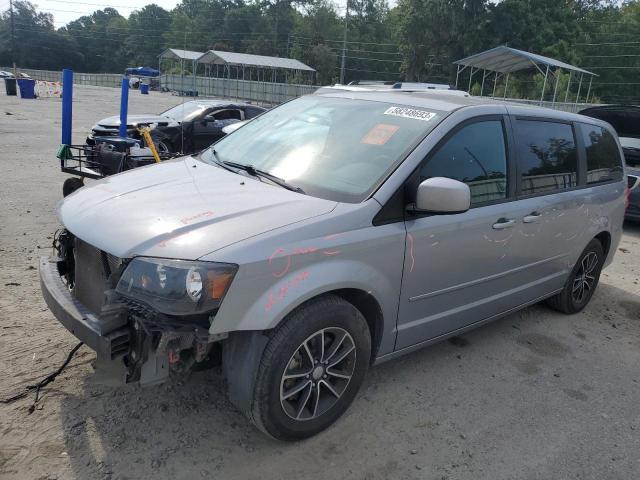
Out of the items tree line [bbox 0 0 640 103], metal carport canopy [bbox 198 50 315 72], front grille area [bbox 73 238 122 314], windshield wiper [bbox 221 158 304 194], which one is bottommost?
front grille area [bbox 73 238 122 314]

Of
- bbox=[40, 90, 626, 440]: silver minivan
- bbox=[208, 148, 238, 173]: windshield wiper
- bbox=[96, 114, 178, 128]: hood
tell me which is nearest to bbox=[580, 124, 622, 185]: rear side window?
bbox=[40, 90, 626, 440]: silver minivan

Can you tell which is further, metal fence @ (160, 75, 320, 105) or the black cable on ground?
metal fence @ (160, 75, 320, 105)

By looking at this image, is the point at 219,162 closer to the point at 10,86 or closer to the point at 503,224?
the point at 503,224

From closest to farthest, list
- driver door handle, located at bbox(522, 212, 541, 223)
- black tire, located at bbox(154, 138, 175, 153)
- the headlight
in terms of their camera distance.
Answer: the headlight → driver door handle, located at bbox(522, 212, 541, 223) → black tire, located at bbox(154, 138, 175, 153)

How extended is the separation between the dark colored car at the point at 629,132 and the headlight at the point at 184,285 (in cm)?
786

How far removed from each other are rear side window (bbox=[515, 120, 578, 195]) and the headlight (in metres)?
2.42

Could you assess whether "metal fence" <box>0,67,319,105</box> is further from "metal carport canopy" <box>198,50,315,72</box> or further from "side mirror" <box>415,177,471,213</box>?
"side mirror" <box>415,177,471,213</box>

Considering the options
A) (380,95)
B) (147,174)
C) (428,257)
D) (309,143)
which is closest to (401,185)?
(428,257)

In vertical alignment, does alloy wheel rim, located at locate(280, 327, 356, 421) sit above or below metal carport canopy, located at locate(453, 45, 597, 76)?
below

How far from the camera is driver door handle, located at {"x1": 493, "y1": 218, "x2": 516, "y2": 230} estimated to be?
3.51 meters

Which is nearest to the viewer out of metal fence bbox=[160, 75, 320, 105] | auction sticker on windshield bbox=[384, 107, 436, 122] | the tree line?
auction sticker on windshield bbox=[384, 107, 436, 122]

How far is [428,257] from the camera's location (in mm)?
3109

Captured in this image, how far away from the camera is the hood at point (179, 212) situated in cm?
245

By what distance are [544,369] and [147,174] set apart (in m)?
3.15
